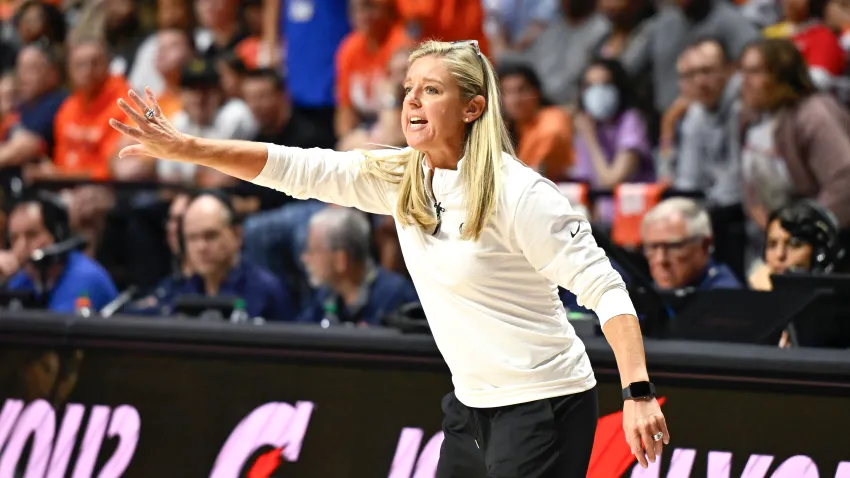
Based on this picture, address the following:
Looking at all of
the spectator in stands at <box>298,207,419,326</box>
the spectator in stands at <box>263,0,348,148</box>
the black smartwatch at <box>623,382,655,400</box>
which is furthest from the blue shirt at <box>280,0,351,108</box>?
the black smartwatch at <box>623,382,655,400</box>

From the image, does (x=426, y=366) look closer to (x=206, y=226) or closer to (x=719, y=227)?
(x=206, y=226)

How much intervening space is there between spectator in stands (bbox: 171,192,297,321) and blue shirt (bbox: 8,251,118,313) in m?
0.36

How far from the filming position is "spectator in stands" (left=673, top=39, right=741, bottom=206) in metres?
7.02

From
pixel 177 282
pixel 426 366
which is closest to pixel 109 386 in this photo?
pixel 426 366

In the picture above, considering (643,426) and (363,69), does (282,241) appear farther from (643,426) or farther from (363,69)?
(643,426)

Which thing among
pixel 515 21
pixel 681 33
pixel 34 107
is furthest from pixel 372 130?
pixel 34 107

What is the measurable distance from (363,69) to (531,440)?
5.44 meters

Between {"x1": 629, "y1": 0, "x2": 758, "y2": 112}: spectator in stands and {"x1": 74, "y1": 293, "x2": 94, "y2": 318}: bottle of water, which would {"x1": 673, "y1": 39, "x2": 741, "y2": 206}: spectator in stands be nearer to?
{"x1": 629, "y1": 0, "x2": 758, "y2": 112}: spectator in stands

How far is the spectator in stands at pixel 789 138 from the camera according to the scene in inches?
245

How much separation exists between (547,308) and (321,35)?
5.85 m

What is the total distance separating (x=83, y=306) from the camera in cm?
541

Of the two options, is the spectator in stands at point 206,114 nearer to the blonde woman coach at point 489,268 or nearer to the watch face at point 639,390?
the blonde woman coach at point 489,268

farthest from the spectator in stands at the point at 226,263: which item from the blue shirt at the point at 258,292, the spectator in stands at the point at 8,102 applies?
the spectator in stands at the point at 8,102

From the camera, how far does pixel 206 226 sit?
→ 20.1ft
